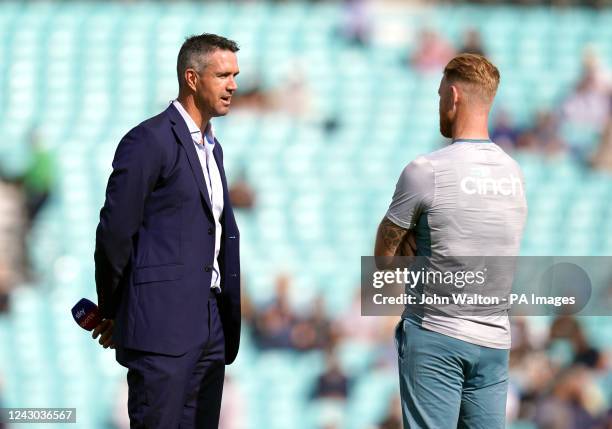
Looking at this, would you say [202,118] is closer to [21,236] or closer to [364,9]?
[21,236]

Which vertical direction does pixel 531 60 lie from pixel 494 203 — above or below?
above

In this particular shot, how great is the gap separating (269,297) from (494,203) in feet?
16.0

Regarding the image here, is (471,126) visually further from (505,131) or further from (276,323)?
(505,131)

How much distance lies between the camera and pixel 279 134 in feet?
28.5

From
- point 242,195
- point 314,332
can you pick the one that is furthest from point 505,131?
point 314,332

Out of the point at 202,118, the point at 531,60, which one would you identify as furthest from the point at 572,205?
the point at 202,118

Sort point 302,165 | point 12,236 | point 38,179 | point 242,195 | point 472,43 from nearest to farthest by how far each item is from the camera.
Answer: point 12,236, point 38,179, point 242,195, point 302,165, point 472,43

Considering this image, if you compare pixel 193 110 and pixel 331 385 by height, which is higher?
pixel 193 110

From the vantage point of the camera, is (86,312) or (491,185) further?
(86,312)

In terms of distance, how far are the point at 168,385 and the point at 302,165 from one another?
5694mm

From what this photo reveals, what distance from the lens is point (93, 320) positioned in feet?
10.1

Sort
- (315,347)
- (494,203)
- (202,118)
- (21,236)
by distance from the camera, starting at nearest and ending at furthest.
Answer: (494,203) < (202,118) < (315,347) < (21,236)

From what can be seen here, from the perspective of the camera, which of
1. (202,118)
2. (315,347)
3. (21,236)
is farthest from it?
(21,236)

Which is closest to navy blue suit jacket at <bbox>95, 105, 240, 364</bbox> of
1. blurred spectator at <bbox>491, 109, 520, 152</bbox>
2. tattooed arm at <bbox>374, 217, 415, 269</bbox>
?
tattooed arm at <bbox>374, 217, 415, 269</bbox>
